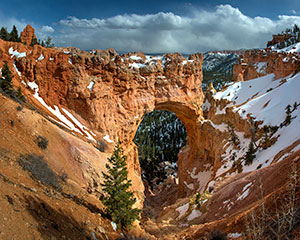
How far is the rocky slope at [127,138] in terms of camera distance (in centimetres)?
1038

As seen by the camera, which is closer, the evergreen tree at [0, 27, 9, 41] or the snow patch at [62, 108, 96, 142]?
the snow patch at [62, 108, 96, 142]

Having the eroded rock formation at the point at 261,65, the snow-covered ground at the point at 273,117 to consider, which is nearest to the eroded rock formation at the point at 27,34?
the snow-covered ground at the point at 273,117

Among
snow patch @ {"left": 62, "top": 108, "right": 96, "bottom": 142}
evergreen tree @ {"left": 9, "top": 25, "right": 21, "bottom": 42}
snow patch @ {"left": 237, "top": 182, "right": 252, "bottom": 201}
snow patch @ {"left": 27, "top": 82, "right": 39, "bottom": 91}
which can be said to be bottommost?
snow patch @ {"left": 237, "top": 182, "right": 252, "bottom": 201}

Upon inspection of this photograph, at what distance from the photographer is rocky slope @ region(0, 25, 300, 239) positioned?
10.4m

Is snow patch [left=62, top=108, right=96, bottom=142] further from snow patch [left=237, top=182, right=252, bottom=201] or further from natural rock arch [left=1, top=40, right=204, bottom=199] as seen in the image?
snow patch [left=237, top=182, right=252, bottom=201]

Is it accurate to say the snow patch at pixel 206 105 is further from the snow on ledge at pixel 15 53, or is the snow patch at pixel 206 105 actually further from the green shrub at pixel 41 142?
the green shrub at pixel 41 142

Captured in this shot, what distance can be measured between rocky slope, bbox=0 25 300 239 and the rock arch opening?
27.4ft

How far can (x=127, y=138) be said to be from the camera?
34.0 m

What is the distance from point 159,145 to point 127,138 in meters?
57.0

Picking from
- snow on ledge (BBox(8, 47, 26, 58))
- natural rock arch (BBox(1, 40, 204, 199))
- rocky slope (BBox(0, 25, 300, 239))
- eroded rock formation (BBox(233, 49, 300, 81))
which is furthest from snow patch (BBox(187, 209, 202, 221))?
eroded rock formation (BBox(233, 49, 300, 81))

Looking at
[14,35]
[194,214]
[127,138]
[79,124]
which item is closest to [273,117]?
[194,214]

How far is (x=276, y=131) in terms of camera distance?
26.1m

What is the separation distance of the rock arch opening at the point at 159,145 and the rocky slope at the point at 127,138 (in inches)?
328

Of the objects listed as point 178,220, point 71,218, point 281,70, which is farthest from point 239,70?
point 71,218
